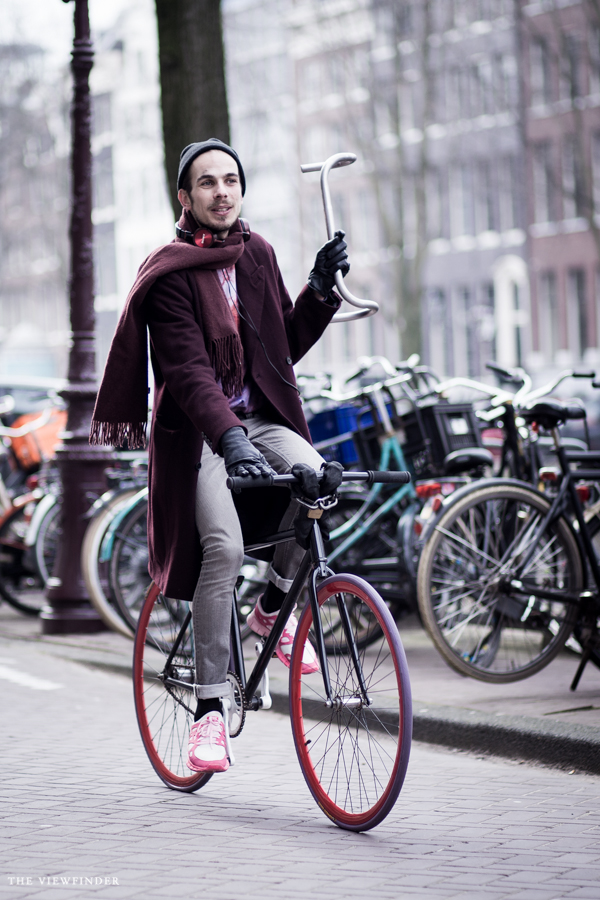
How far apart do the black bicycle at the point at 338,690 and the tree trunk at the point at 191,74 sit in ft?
17.5

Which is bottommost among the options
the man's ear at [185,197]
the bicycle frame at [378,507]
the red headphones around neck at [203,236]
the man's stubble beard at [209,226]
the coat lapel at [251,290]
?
the bicycle frame at [378,507]

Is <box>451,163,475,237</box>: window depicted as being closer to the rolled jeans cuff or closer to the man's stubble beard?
the man's stubble beard

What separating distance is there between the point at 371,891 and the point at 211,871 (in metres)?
0.45

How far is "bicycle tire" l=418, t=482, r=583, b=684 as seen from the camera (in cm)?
618

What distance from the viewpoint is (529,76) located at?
143ft

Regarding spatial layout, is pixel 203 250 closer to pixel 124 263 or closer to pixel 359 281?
pixel 359 281

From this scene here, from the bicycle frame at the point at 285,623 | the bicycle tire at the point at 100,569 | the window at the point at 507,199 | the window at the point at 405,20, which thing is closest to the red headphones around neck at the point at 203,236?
the bicycle frame at the point at 285,623

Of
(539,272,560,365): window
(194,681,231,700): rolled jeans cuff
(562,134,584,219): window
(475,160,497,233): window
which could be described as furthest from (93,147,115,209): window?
(194,681,231,700): rolled jeans cuff

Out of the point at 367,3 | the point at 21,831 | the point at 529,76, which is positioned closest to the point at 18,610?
the point at 21,831

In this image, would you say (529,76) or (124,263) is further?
(124,263)

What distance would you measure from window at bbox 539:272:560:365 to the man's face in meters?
40.0

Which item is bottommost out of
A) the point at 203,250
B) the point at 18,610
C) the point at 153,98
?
the point at 18,610

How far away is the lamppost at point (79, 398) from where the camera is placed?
9445 millimetres

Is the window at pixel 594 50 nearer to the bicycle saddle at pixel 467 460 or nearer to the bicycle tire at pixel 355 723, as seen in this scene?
the bicycle saddle at pixel 467 460
